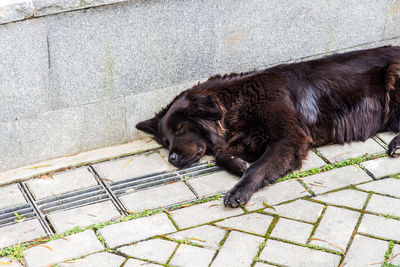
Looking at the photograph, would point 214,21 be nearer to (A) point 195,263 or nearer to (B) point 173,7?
(B) point 173,7

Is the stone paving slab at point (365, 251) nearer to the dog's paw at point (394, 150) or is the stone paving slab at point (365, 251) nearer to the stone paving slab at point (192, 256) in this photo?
the stone paving slab at point (192, 256)

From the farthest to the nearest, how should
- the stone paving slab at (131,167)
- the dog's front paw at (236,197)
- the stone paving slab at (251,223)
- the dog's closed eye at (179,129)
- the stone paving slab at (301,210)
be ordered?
the dog's closed eye at (179,129), the stone paving slab at (131,167), the dog's front paw at (236,197), the stone paving slab at (301,210), the stone paving slab at (251,223)

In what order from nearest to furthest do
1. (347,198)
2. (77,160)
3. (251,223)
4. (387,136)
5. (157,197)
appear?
1. (251,223)
2. (347,198)
3. (157,197)
4. (77,160)
5. (387,136)

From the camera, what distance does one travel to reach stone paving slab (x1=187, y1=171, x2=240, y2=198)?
425cm

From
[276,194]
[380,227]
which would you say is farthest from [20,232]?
[380,227]

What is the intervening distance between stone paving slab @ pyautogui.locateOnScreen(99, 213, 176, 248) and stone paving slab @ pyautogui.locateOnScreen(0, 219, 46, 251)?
1.37 feet

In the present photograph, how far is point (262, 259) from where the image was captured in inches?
139

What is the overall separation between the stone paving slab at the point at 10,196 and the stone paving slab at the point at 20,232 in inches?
11.0

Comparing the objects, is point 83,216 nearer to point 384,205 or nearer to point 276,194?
point 276,194

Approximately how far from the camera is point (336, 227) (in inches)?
149

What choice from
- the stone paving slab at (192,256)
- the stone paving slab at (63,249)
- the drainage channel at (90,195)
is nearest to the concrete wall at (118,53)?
the drainage channel at (90,195)

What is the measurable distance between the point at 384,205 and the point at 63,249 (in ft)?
6.90

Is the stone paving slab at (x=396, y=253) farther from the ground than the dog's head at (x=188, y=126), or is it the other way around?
the dog's head at (x=188, y=126)

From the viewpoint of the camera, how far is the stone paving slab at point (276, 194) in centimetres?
408
